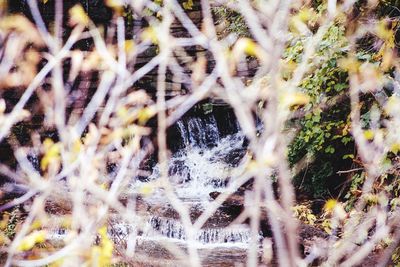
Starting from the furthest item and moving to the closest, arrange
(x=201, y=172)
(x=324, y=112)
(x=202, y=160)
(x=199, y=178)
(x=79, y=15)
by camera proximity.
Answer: (x=202, y=160), (x=201, y=172), (x=199, y=178), (x=324, y=112), (x=79, y=15)

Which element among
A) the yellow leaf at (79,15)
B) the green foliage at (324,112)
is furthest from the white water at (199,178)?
the yellow leaf at (79,15)

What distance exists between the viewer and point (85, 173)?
91.4 inches

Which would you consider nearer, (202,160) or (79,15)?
(79,15)

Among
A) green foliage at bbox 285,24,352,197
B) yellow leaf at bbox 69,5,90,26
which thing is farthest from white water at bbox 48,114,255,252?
yellow leaf at bbox 69,5,90,26

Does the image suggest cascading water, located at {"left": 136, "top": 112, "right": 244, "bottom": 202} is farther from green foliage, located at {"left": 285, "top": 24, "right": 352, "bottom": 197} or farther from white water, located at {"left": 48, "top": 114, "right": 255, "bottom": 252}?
green foliage, located at {"left": 285, "top": 24, "right": 352, "bottom": 197}

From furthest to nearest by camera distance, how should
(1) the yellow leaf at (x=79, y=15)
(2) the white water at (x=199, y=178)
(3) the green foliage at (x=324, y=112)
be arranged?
(2) the white water at (x=199, y=178) < (3) the green foliage at (x=324, y=112) < (1) the yellow leaf at (x=79, y=15)

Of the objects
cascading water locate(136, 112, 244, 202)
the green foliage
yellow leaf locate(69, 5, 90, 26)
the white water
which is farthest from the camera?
cascading water locate(136, 112, 244, 202)

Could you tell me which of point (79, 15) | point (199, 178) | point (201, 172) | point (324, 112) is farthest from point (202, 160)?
point (79, 15)

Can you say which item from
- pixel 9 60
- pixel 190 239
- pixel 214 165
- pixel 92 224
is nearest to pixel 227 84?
pixel 190 239

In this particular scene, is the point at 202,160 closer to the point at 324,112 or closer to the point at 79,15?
the point at 324,112

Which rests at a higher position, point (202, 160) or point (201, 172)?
point (202, 160)

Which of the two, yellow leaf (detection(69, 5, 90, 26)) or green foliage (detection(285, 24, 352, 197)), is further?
green foliage (detection(285, 24, 352, 197))

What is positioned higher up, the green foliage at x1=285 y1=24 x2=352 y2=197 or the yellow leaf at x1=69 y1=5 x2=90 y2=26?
the yellow leaf at x1=69 y1=5 x2=90 y2=26

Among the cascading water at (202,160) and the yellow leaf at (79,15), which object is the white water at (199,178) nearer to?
the cascading water at (202,160)
